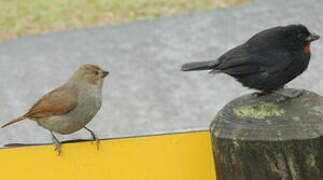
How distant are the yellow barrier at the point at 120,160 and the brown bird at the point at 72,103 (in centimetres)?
64

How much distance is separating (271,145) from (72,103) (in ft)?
4.83

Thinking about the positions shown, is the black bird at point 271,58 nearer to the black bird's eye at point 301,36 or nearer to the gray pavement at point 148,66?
the black bird's eye at point 301,36

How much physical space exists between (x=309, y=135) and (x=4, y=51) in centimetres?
573

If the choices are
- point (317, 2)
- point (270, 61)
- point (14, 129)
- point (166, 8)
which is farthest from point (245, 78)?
point (166, 8)

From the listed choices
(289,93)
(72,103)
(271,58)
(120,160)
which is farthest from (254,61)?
(72,103)

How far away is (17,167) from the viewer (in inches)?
120

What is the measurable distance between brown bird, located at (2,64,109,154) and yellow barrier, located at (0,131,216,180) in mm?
638

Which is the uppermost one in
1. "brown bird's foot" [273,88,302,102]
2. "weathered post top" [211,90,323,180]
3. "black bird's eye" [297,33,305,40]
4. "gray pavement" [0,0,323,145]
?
"black bird's eye" [297,33,305,40]

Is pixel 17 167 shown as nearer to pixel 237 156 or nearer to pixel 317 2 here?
pixel 237 156

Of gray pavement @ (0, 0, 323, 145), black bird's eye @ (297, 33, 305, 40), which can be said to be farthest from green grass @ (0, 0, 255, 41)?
black bird's eye @ (297, 33, 305, 40)

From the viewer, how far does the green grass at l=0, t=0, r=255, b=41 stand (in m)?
9.62

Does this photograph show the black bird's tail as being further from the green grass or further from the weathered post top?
the green grass

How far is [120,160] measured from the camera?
3020 mm

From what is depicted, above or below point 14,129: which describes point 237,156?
above
